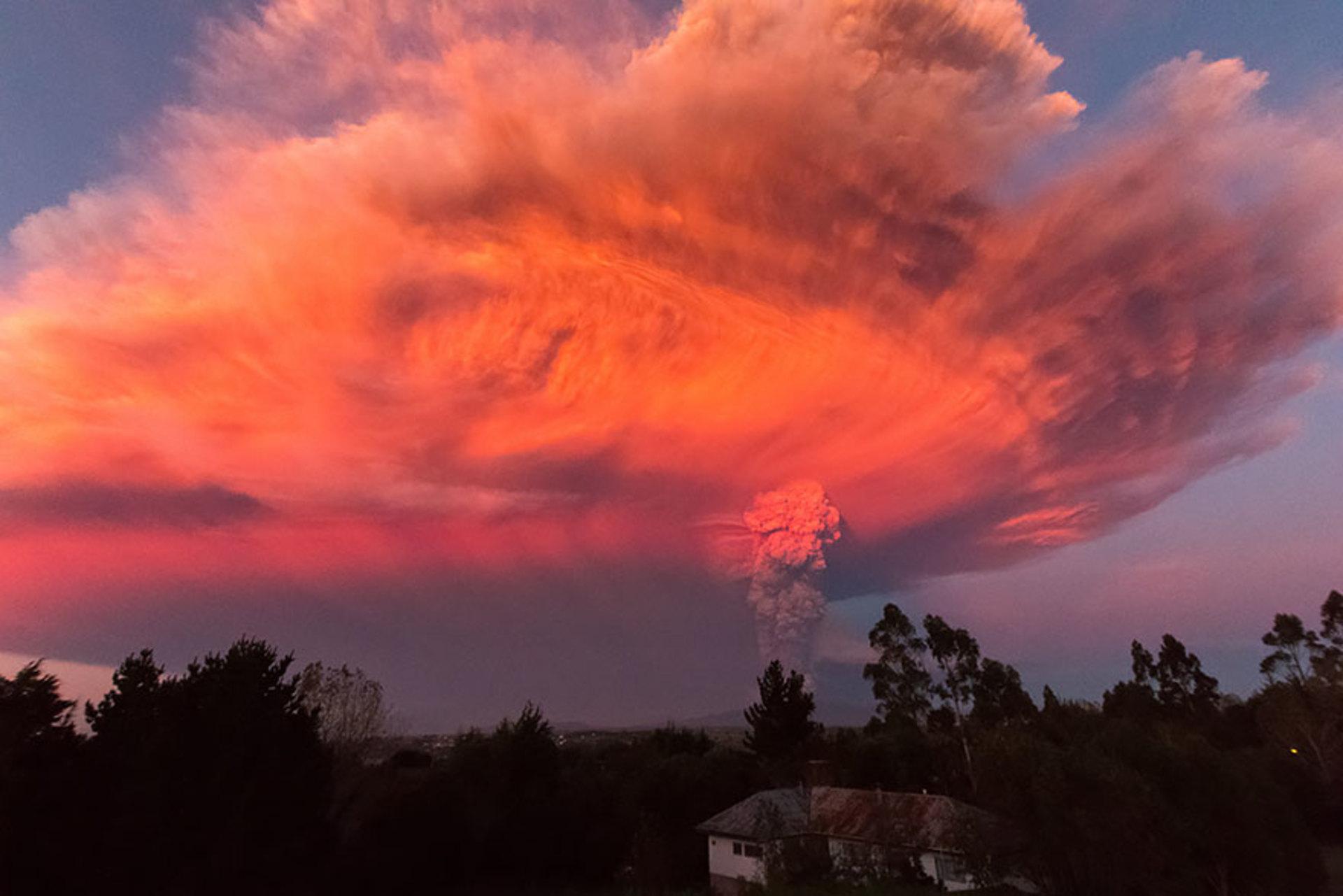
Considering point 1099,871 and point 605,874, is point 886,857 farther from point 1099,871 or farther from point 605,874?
point 605,874

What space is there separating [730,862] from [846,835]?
32.6ft

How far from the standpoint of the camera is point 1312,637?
8888 cm

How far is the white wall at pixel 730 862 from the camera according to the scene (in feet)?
154

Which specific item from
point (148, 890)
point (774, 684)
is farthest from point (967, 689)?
point (148, 890)

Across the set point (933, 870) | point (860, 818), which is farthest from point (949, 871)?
point (860, 818)

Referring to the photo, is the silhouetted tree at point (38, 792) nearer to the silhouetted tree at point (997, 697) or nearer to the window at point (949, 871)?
the window at point (949, 871)

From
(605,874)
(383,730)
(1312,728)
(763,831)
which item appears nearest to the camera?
(763,831)

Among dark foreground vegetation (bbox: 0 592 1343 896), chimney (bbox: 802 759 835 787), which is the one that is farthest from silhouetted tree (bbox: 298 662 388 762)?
chimney (bbox: 802 759 835 787)

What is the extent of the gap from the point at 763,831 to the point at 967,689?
45330 millimetres

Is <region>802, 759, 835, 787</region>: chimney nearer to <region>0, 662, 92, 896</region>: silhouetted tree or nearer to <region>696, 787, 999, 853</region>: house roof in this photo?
<region>696, 787, 999, 853</region>: house roof

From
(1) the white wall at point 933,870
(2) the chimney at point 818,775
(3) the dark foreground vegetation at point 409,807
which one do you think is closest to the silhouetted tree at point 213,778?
(3) the dark foreground vegetation at point 409,807

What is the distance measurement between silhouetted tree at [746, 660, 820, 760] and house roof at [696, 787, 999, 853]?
97.8ft

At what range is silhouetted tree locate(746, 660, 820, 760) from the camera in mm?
86125

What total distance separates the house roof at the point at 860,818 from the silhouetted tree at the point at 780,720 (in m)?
29.8
